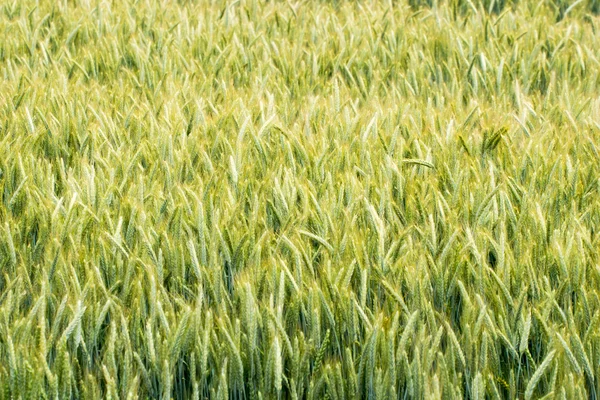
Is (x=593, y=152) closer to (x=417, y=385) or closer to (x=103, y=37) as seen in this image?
(x=417, y=385)

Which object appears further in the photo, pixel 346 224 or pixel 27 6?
pixel 27 6

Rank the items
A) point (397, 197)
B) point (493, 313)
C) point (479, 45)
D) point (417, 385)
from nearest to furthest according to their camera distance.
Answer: point (417, 385)
point (493, 313)
point (397, 197)
point (479, 45)

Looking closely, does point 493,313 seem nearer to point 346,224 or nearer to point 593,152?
point 346,224

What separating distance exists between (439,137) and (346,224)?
67cm

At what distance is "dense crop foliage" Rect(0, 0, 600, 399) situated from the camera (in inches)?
65.1

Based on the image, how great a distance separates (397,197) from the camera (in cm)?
226

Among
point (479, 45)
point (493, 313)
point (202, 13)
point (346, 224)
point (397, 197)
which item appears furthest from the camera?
point (202, 13)

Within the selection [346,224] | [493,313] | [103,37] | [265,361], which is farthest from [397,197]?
[103,37]

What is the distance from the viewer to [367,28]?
376 centimetres

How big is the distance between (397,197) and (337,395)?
766mm

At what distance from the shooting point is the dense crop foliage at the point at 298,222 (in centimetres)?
165

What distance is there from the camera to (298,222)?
209 cm

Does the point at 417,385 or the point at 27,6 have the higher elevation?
the point at 27,6

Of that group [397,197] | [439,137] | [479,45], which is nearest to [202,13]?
[479,45]
